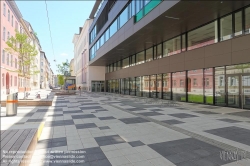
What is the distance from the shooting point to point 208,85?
14.0 metres

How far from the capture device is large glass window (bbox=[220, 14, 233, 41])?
12398mm

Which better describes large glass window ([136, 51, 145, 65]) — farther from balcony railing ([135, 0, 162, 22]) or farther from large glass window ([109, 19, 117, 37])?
balcony railing ([135, 0, 162, 22])

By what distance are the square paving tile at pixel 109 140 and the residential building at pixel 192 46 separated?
8604mm

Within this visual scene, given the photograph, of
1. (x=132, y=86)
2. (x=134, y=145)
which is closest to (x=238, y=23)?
(x=134, y=145)

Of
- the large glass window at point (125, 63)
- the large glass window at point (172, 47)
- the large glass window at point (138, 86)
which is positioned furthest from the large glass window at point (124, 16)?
the large glass window at point (125, 63)

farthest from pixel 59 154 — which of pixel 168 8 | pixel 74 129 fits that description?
pixel 168 8

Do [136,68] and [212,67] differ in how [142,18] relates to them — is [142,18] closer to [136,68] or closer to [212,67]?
[212,67]

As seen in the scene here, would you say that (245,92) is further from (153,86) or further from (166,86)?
(153,86)

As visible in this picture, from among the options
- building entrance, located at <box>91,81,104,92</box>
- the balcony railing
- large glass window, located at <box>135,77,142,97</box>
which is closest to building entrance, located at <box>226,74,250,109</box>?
the balcony railing

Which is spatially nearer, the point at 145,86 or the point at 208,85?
the point at 208,85

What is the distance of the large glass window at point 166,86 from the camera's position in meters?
18.6

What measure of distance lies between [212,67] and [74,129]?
1112 centimetres

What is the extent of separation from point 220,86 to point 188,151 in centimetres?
1013

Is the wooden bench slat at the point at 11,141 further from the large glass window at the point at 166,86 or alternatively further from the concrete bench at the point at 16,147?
the large glass window at the point at 166,86
